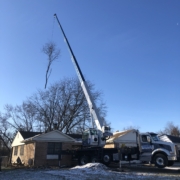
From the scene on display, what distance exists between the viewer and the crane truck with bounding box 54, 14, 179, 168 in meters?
17.0

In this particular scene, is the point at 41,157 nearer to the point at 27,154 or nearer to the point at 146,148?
the point at 27,154

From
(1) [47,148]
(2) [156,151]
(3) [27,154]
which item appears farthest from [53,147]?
(2) [156,151]

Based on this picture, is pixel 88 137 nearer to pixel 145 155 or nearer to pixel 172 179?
pixel 145 155

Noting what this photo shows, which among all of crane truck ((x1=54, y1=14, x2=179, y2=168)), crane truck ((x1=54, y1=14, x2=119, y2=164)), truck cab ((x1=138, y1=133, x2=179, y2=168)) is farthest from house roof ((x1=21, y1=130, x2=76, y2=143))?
truck cab ((x1=138, y1=133, x2=179, y2=168))

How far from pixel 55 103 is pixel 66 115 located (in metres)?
2.81

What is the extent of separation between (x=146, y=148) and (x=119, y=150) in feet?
6.98

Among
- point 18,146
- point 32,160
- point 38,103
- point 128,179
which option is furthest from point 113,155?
point 38,103

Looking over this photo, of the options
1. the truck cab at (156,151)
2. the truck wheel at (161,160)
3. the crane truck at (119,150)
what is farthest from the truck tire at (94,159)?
the truck wheel at (161,160)

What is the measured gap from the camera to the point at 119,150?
18641 millimetres

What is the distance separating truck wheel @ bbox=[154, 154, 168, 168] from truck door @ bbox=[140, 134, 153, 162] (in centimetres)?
55

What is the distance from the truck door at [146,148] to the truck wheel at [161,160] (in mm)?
550

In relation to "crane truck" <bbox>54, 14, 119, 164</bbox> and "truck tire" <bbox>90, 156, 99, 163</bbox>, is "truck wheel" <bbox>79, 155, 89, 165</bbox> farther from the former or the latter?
"truck tire" <bbox>90, 156, 99, 163</bbox>

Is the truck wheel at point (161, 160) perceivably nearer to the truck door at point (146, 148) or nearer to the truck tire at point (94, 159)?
the truck door at point (146, 148)

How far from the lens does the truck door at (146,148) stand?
17625 millimetres
